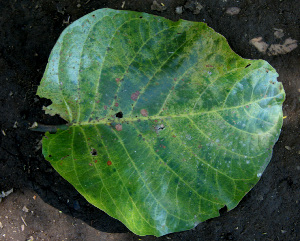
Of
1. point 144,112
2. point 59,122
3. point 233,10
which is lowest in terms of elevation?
point 59,122

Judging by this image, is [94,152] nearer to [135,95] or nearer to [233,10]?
[135,95]

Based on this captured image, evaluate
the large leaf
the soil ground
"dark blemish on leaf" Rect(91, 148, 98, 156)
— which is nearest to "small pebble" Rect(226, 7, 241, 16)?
the soil ground

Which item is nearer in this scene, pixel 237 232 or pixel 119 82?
pixel 119 82

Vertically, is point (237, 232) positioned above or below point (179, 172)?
below

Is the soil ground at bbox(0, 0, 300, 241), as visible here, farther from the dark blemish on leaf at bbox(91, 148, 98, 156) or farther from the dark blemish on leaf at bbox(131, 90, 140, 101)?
the dark blemish on leaf at bbox(131, 90, 140, 101)

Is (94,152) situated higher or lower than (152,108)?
lower

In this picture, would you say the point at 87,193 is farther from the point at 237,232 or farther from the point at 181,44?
the point at 237,232

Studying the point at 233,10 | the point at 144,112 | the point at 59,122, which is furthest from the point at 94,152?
the point at 233,10

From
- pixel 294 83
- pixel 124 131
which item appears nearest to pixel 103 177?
pixel 124 131
